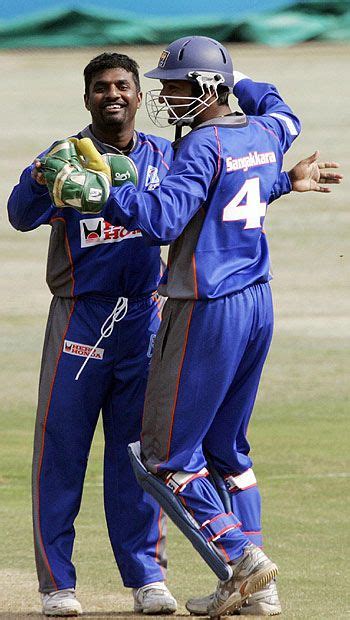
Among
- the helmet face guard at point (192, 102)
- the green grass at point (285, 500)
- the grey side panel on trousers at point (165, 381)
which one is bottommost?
the green grass at point (285, 500)

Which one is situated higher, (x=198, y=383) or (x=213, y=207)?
(x=213, y=207)

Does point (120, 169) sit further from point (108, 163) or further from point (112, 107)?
point (112, 107)

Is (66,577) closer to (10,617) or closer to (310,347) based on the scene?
(10,617)

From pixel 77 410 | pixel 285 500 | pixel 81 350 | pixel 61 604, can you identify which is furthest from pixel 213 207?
pixel 285 500

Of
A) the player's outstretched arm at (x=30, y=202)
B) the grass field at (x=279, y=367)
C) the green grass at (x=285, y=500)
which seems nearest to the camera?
the player's outstretched arm at (x=30, y=202)

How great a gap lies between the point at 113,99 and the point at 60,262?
1.89 ft

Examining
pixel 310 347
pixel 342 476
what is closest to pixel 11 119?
pixel 310 347

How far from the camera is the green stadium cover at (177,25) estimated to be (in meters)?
16.7

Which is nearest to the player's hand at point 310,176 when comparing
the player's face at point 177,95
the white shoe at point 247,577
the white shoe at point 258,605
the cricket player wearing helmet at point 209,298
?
the cricket player wearing helmet at point 209,298

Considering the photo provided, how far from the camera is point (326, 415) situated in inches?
345

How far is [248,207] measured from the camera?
4.28 meters

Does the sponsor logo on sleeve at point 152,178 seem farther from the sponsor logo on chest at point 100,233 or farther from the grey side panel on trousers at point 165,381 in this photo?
the grey side panel on trousers at point 165,381

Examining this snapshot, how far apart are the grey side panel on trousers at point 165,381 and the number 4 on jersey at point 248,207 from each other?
0.98 feet

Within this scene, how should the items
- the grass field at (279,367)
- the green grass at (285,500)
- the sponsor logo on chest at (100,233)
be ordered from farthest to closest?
the grass field at (279,367) < the green grass at (285,500) < the sponsor logo on chest at (100,233)
